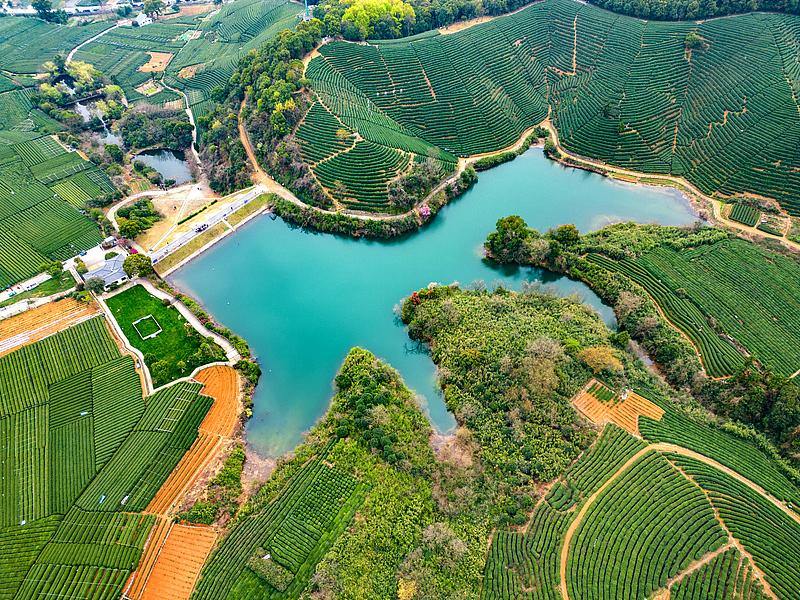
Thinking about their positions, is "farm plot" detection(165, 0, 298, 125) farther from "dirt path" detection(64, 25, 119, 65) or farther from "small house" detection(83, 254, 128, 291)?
"small house" detection(83, 254, 128, 291)

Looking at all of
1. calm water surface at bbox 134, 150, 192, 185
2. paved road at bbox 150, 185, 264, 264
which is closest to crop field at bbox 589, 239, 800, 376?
paved road at bbox 150, 185, 264, 264

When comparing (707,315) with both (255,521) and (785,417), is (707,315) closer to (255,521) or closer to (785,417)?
(785,417)

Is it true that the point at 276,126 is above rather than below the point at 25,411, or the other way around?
above

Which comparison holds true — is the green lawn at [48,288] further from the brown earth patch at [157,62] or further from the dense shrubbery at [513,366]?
the brown earth patch at [157,62]

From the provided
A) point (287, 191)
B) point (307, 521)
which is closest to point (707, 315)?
point (307, 521)

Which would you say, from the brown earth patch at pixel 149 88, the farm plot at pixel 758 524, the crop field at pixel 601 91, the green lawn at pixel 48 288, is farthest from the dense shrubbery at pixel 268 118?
the farm plot at pixel 758 524

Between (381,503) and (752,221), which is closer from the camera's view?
(381,503)

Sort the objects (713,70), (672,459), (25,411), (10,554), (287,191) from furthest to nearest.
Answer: (713,70), (287,191), (25,411), (672,459), (10,554)
